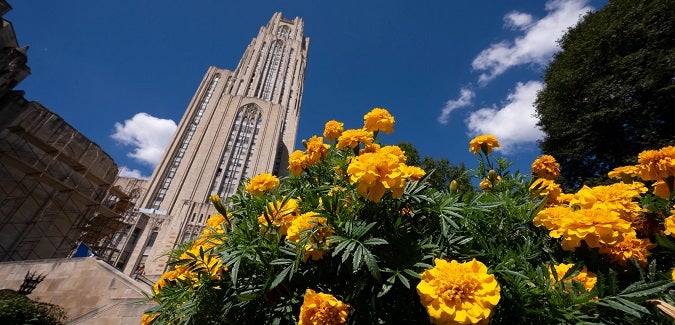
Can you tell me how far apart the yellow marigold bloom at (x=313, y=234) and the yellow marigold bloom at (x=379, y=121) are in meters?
0.99

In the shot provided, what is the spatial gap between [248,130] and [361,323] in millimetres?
51044

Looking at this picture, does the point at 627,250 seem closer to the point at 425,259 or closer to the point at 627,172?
the point at 627,172

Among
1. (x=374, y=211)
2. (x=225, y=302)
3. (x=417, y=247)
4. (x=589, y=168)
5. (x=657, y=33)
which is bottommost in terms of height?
(x=225, y=302)

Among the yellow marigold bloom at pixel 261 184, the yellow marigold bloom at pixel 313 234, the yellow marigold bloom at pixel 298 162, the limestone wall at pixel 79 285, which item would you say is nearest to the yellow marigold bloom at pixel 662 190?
the yellow marigold bloom at pixel 313 234

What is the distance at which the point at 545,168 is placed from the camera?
2.41 metres

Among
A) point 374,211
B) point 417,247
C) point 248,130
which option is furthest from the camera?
point 248,130

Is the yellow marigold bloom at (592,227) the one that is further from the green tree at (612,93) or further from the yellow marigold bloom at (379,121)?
the green tree at (612,93)

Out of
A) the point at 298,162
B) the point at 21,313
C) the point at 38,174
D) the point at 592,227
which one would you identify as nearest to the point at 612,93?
the point at 592,227

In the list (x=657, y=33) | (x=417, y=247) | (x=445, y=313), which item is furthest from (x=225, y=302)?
(x=657, y=33)

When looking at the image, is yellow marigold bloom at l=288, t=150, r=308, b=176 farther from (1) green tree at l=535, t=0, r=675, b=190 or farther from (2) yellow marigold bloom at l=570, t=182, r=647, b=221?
(1) green tree at l=535, t=0, r=675, b=190

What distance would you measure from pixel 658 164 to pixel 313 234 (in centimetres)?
187

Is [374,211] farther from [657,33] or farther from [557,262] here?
[657,33]

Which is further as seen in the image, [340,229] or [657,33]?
[657,33]

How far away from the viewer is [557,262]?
1618mm
